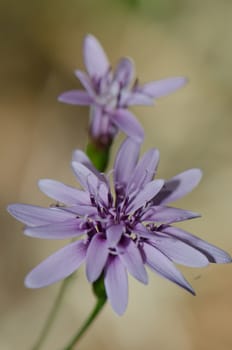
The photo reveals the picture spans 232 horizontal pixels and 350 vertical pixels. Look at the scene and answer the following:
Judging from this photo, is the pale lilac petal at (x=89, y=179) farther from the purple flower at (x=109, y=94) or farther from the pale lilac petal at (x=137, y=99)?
the pale lilac petal at (x=137, y=99)

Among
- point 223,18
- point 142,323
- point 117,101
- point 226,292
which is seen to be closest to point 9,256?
point 142,323

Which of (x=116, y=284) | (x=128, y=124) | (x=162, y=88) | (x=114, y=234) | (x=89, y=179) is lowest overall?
(x=116, y=284)

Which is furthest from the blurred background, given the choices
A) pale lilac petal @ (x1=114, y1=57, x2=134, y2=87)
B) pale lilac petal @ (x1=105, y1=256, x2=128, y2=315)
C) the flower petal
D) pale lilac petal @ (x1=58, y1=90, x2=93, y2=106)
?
pale lilac petal @ (x1=105, y1=256, x2=128, y2=315)

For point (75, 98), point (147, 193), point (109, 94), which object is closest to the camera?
point (147, 193)

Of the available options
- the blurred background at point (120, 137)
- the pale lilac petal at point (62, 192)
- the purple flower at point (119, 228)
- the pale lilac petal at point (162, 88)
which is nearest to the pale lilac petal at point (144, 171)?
the purple flower at point (119, 228)

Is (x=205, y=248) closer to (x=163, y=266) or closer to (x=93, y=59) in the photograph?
(x=163, y=266)

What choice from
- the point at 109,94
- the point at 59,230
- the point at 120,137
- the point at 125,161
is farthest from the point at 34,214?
the point at 120,137

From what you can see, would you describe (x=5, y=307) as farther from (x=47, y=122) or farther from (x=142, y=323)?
(x=47, y=122)
